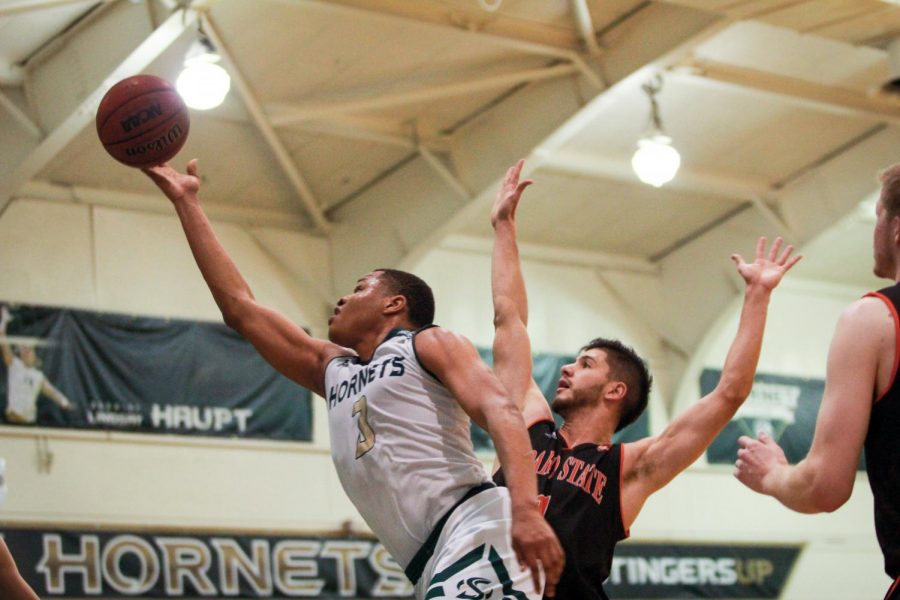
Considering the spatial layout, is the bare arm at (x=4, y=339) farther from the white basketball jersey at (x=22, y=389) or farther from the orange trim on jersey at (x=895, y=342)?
the orange trim on jersey at (x=895, y=342)

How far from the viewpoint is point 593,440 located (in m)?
5.23

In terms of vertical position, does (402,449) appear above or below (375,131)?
below

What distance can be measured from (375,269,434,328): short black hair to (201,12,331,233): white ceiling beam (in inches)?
230

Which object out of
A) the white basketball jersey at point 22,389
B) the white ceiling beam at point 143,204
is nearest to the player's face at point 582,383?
the white basketball jersey at point 22,389

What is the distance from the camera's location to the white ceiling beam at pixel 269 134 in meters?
10.6

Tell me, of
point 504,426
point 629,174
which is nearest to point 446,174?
point 629,174

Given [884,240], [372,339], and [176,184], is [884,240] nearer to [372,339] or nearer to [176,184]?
[372,339]

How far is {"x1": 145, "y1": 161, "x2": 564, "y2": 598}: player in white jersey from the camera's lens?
3.87 metres

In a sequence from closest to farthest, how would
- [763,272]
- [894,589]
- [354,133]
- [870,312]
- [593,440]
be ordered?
[894,589] → [870,312] → [763,272] → [593,440] → [354,133]

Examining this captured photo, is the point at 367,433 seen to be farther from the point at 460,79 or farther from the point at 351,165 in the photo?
the point at 351,165

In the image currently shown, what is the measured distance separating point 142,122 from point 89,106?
520cm

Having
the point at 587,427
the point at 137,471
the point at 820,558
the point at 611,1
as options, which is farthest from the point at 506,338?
the point at 820,558

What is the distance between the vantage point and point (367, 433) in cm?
422

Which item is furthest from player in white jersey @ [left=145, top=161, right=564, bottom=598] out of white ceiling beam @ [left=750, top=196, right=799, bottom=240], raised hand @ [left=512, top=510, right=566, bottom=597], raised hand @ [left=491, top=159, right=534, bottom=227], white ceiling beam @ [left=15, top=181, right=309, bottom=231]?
white ceiling beam @ [left=750, top=196, right=799, bottom=240]
